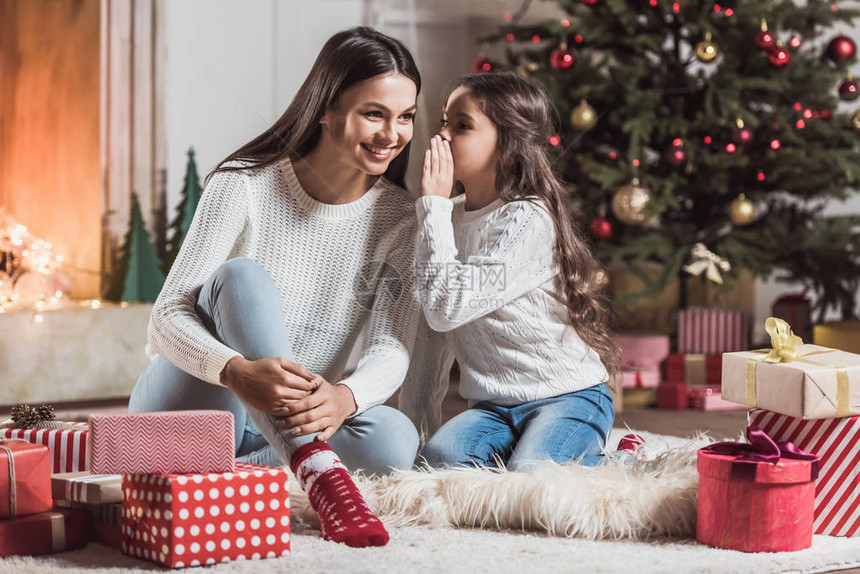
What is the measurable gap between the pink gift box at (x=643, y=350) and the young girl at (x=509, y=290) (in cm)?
130

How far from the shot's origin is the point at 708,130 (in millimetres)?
3115

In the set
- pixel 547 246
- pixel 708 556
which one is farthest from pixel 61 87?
pixel 708 556

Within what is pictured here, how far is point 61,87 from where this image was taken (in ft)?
11.3

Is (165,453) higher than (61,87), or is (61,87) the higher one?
(61,87)

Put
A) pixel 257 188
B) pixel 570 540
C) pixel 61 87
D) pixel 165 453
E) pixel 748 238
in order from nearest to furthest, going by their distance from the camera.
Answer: pixel 165 453
pixel 570 540
pixel 257 188
pixel 748 238
pixel 61 87

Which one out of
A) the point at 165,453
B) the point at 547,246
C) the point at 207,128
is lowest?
the point at 165,453

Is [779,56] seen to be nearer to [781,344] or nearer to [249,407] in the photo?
[781,344]

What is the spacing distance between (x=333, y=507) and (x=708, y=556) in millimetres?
503

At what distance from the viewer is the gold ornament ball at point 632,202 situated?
2.99m

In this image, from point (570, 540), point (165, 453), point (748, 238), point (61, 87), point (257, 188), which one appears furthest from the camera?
point (61, 87)

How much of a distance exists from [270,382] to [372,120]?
50 centimetres

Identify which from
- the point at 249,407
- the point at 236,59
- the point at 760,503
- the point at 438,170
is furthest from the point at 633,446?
the point at 236,59

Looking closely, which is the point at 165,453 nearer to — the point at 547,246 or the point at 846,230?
the point at 547,246

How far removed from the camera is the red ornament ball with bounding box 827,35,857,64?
305cm
